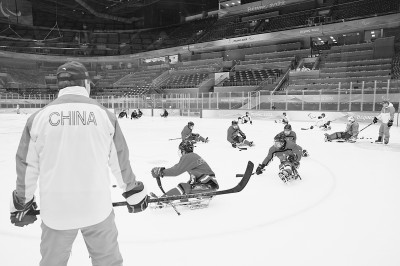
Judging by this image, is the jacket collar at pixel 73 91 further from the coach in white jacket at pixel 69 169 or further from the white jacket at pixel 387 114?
the white jacket at pixel 387 114

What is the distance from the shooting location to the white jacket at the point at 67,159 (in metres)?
1.37

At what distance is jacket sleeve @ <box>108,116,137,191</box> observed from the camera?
1.55 metres

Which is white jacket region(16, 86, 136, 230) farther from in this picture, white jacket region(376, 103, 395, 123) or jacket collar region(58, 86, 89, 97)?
white jacket region(376, 103, 395, 123)

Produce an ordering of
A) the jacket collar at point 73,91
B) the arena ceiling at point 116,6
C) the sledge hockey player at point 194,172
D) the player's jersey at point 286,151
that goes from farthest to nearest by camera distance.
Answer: the arena ceiling at point 116,6 → the player's jersey at point 286,151 → the sledge hockey player at point 194,172 → the jacket collar at point 73,91

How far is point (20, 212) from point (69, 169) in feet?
1.34

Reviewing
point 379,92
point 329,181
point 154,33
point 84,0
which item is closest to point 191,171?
point 329,181

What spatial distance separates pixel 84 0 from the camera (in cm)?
3019

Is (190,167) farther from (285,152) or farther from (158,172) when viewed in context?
(285,152)

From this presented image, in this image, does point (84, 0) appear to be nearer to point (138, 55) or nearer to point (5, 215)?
point (138, 55)

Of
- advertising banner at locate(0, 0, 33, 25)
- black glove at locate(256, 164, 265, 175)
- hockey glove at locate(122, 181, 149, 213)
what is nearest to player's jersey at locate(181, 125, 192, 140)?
black glove at locate(256, 164, 265, 175)

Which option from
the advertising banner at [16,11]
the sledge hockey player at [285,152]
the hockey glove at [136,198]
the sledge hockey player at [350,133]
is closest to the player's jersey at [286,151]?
the sledge hockey player at [285,152]

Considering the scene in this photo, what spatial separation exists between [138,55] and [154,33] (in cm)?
490

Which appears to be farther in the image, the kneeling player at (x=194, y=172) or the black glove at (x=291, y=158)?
the black glove at (x=291, y=158)

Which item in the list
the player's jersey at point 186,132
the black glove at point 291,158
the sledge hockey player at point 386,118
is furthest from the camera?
the sledge hockey player at point 386,118
